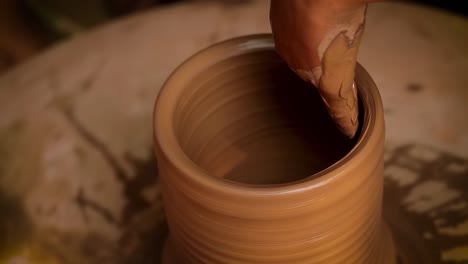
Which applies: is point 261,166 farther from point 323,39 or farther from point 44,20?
point 44,20

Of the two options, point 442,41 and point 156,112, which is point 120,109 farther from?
point 442,41

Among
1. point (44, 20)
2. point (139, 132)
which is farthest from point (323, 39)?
point (44, 20)

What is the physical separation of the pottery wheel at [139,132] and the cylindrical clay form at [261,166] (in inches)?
5.7

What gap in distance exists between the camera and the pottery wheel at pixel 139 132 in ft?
3.76

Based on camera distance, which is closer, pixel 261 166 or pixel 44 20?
pixel 261 166

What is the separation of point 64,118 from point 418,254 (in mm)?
831

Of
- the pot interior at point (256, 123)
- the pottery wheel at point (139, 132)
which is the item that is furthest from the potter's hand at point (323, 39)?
the pottery wheel at point (139, 132)

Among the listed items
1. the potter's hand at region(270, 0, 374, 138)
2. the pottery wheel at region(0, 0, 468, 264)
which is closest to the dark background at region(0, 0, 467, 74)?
the pottery wheel at region(0, 0, 468, 264)

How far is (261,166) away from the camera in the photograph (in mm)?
1182

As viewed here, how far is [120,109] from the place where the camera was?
1389 mm

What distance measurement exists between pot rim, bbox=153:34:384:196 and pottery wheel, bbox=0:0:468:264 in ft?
1.16

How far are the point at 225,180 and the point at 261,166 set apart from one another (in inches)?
15.3

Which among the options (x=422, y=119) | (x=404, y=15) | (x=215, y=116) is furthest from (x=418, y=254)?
(x=404, y=15)

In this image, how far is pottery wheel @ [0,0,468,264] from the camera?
3.76ft
